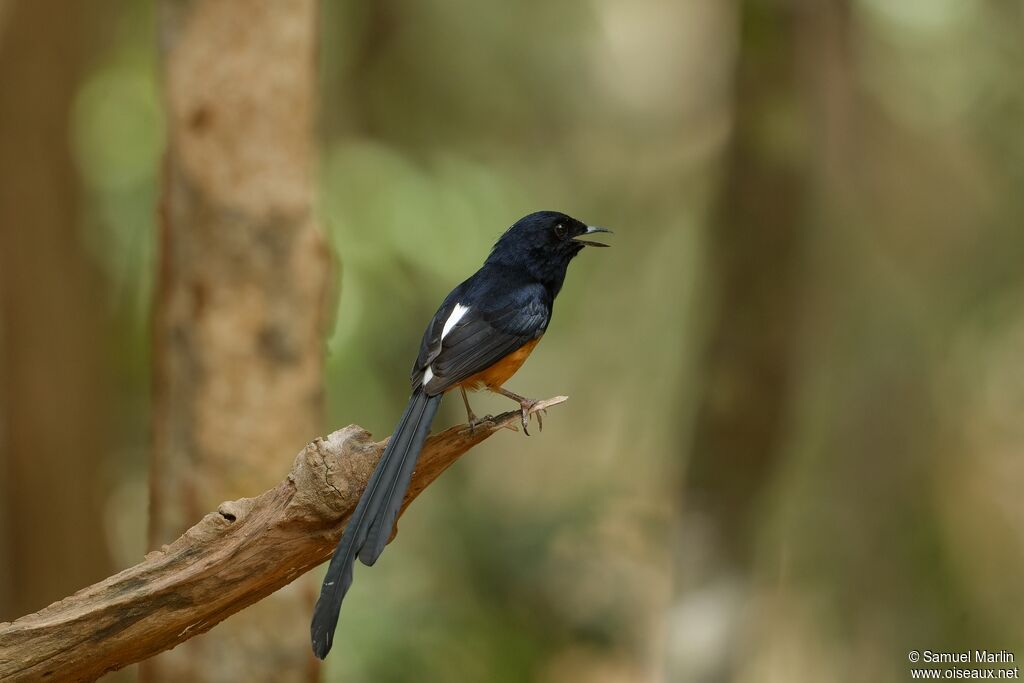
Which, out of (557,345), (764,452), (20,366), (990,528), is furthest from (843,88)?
(20,366)

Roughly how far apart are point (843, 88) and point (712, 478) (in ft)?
8.58

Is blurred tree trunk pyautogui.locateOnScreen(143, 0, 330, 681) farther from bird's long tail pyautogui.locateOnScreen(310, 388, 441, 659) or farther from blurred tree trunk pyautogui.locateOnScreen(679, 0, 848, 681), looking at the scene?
blurred tree trunk pyautogui.locateOnScreen(679, 0, 848, 681)

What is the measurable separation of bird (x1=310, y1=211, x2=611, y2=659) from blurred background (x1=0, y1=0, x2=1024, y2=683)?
147cm

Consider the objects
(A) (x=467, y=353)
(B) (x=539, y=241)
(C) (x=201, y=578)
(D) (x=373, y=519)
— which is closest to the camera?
(D) (x=373, y=519)

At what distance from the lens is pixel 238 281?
5.29 metres

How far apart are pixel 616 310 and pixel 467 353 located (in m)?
6.28

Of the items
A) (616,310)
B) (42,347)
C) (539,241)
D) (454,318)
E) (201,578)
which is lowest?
(201,578)

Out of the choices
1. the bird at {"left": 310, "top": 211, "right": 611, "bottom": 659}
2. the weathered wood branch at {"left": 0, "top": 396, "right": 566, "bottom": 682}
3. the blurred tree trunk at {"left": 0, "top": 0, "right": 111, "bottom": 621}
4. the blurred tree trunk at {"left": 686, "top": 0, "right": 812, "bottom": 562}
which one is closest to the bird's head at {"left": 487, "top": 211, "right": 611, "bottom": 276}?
the bird at {"left": 310, "top": 211, "right": 611, "bottom": 659}

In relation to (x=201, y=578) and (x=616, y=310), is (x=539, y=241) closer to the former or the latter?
(x=201, y=578)

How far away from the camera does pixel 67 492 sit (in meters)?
7.43

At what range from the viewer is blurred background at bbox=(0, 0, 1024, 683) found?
6133mm

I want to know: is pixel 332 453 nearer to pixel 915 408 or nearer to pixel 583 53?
pixel 915 408

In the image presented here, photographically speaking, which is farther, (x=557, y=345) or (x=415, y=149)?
(x=557, y=345)

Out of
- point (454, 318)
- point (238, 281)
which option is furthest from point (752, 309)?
point (238, 281)
